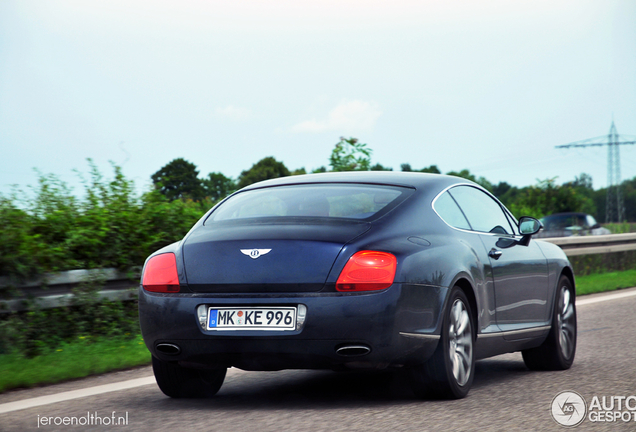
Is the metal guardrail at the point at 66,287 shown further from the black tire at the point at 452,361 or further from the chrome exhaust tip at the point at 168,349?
the black tire at the point at 452,361

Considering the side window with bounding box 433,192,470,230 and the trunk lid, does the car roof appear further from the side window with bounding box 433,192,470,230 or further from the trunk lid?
the trunk lid

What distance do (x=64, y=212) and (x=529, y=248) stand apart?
442 centimetres

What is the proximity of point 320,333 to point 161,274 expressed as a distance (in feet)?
3.53

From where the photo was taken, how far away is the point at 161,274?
5.11 meters

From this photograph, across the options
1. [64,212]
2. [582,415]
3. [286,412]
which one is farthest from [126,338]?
[582,415]

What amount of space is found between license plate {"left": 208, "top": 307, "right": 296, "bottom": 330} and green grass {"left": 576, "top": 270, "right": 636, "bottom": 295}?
10.2 metres

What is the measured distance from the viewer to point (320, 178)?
5980 millimetres

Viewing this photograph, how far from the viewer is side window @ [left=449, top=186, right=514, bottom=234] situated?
609 cm

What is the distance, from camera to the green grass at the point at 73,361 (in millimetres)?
6137

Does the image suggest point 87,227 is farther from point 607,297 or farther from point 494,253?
point 607,297

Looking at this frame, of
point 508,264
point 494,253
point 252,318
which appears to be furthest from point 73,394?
point 508,264

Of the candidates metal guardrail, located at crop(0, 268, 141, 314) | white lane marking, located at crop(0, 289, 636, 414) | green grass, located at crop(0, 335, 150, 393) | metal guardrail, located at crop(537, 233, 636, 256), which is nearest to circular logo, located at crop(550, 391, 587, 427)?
white lane marking, located at crop(0, 289, 636, 414)

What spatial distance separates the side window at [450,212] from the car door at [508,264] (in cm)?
10

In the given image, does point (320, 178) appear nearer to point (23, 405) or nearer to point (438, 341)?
point (438, 341)
